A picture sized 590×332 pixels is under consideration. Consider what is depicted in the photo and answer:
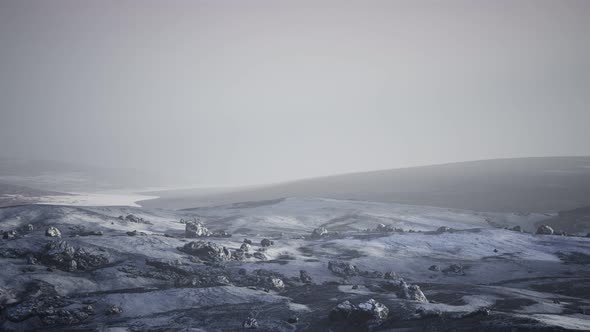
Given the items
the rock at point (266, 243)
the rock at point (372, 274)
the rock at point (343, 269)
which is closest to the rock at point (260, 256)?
the rock at point (266, 243)

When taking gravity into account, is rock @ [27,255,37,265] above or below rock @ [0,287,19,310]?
above

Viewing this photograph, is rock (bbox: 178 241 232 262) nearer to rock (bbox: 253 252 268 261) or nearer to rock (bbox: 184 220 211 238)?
rock (bbox: 253 252 268 261)

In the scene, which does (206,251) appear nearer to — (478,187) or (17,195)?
(478,187)

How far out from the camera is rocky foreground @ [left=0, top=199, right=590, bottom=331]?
18.4 metres

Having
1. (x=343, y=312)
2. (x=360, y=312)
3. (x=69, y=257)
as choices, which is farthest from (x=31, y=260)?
(x=360, y=312)

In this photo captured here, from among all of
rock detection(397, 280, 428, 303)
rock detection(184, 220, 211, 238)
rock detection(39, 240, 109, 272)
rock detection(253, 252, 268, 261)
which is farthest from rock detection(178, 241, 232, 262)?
rock detection(397, 280, 428, 303)

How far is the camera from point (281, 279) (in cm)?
2692

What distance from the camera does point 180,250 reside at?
31.1 m

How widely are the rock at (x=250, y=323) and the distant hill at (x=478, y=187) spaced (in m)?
78.4

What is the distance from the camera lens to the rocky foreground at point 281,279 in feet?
60.4

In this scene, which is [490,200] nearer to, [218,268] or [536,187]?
[536,187]

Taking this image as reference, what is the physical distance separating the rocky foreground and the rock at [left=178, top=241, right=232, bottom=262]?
0.09 m

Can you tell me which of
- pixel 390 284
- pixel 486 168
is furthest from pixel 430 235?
pixel 486 168

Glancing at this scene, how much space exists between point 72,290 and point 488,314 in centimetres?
2273
